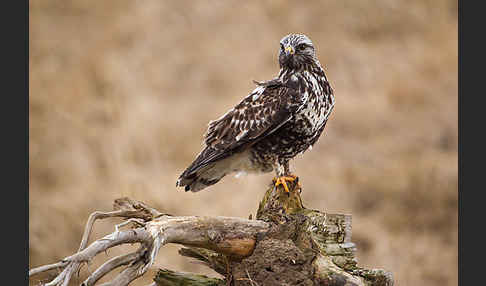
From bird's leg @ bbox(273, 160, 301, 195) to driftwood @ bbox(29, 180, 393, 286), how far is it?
6 centimetres

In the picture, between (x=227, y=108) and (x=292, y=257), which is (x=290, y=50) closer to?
(x=292, y=257)

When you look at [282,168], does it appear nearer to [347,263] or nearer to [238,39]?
[347,263]

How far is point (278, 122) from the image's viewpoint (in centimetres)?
435

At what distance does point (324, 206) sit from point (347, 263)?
11.6 feet

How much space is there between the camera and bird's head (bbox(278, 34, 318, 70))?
4396 millimetres

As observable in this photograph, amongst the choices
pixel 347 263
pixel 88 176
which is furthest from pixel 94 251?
pixel 88 176

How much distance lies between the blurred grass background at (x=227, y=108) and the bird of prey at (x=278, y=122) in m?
2.79

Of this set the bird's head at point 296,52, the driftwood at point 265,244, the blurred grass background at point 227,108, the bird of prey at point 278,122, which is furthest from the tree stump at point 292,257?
the blurred grass background at point 227,108

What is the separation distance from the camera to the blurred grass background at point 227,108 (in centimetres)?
739

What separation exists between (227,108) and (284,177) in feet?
12.6

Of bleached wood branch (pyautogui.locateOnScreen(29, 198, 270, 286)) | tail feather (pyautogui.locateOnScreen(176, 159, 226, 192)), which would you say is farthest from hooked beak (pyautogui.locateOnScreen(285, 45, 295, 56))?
bleached wood branch (pyautogui.locateOnScreen(29, 198, 270, 286))

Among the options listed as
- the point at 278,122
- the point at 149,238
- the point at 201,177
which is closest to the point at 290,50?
the point at 278,122

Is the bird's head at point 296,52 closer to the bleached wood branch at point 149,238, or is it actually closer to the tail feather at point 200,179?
the tail feather at point 200,179

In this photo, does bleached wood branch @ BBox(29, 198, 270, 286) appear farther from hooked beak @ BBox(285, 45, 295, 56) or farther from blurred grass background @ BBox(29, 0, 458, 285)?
blurred grass background @ BBox(29, 0, 458, 285)
